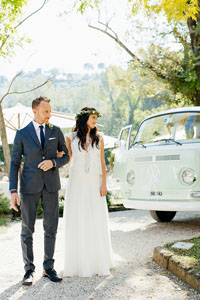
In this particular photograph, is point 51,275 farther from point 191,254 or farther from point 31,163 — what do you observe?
point 191,254

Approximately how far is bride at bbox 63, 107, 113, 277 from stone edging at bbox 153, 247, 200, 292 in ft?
2.08

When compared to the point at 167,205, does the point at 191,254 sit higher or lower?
lower

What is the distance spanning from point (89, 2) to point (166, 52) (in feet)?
25.4

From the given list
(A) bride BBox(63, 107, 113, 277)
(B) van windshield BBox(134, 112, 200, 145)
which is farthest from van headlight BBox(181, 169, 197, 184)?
(A) bride BBox(63, 107, 113, 277)

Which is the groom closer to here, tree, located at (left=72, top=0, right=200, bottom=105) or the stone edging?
the stone edging

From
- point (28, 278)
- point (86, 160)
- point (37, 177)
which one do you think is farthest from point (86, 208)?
point (28, 278)

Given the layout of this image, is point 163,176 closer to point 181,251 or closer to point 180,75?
point 181,251

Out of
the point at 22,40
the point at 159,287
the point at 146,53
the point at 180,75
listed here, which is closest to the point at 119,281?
the point at 159,287

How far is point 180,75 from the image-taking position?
13438mm

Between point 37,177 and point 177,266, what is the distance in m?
Result: 1.86

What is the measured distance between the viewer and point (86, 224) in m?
4.97

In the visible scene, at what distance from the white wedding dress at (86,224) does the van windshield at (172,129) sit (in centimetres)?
283

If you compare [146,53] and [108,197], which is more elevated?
[146,53]

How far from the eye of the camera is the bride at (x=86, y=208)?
493 centimetres
